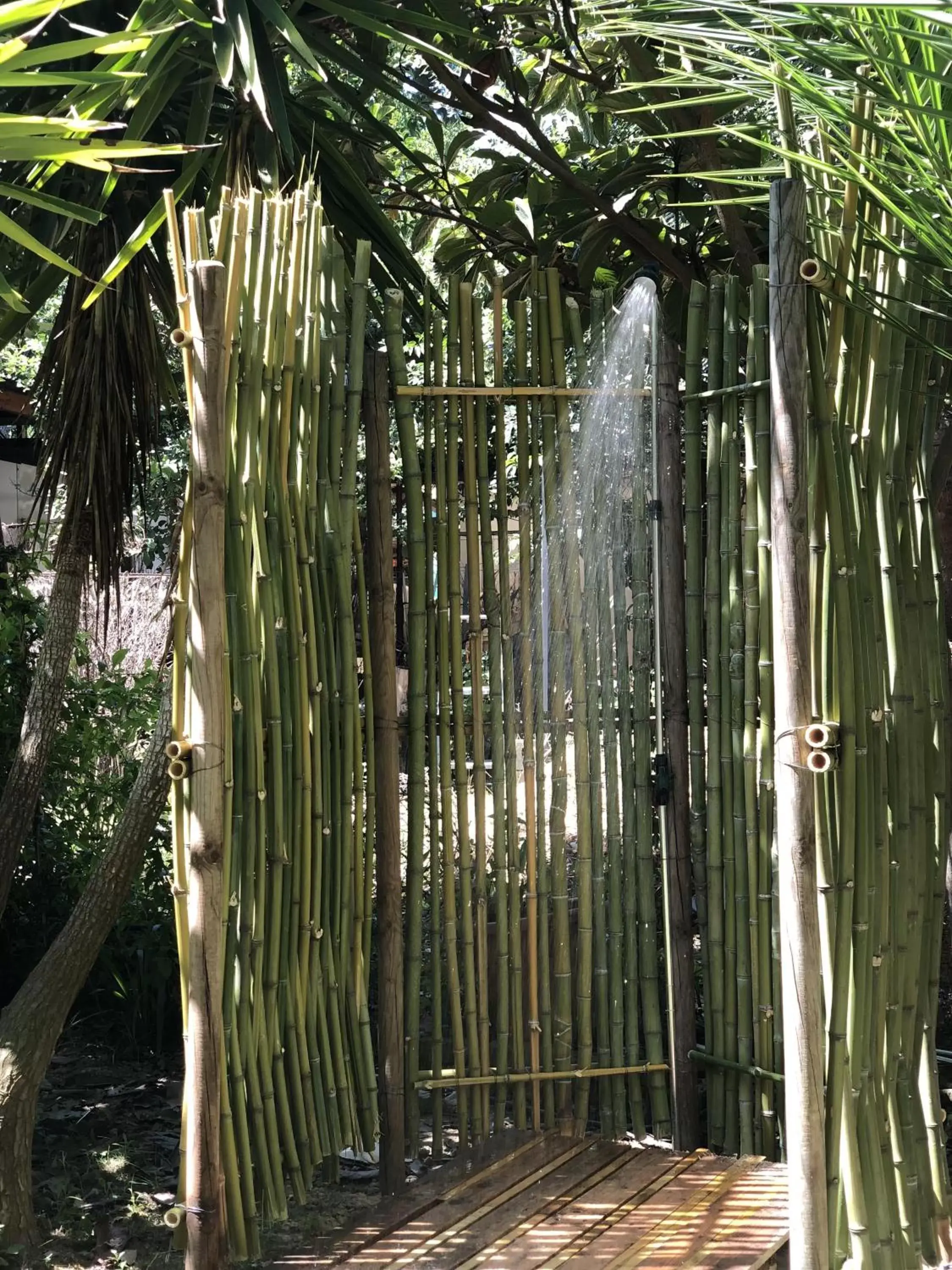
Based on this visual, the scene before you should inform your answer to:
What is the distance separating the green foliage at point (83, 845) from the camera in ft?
12.2

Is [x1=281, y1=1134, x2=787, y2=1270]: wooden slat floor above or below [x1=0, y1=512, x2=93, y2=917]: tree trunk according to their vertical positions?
below

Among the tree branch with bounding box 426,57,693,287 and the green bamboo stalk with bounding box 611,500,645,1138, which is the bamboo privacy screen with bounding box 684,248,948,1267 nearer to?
the green bamboo stalk with bounding box 611,500,645,1138

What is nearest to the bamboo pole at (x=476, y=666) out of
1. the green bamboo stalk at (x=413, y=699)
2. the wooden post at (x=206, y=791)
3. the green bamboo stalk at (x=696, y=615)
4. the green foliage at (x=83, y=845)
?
the green bamboo stalk at (x=413, y=699)

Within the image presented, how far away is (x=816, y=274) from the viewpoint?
1.81 meters

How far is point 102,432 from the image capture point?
294cm

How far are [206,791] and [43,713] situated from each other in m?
1.23

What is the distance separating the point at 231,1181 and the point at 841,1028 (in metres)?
1.07

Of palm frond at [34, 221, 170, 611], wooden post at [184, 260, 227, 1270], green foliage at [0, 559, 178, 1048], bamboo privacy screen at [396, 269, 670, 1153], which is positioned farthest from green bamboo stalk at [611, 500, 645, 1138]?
green foliage at [0, 559, 178, 1048]

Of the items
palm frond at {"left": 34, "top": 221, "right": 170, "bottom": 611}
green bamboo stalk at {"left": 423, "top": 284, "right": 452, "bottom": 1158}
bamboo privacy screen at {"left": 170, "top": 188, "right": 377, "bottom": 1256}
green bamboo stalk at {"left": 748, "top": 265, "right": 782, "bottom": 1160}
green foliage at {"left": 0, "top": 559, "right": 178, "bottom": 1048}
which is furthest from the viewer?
green foliage at {"left": 0, "top": 559, "right": 178, "bottom": 1048}

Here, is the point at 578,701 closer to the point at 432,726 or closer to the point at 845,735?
the point at 432,726

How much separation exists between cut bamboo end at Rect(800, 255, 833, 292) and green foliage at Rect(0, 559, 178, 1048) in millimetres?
2687

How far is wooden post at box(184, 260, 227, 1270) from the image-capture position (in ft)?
6.70

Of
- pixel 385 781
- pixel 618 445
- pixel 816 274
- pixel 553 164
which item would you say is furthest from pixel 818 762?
pixel 553 164

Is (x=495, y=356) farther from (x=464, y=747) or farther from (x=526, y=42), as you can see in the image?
(x=526, y=42)
